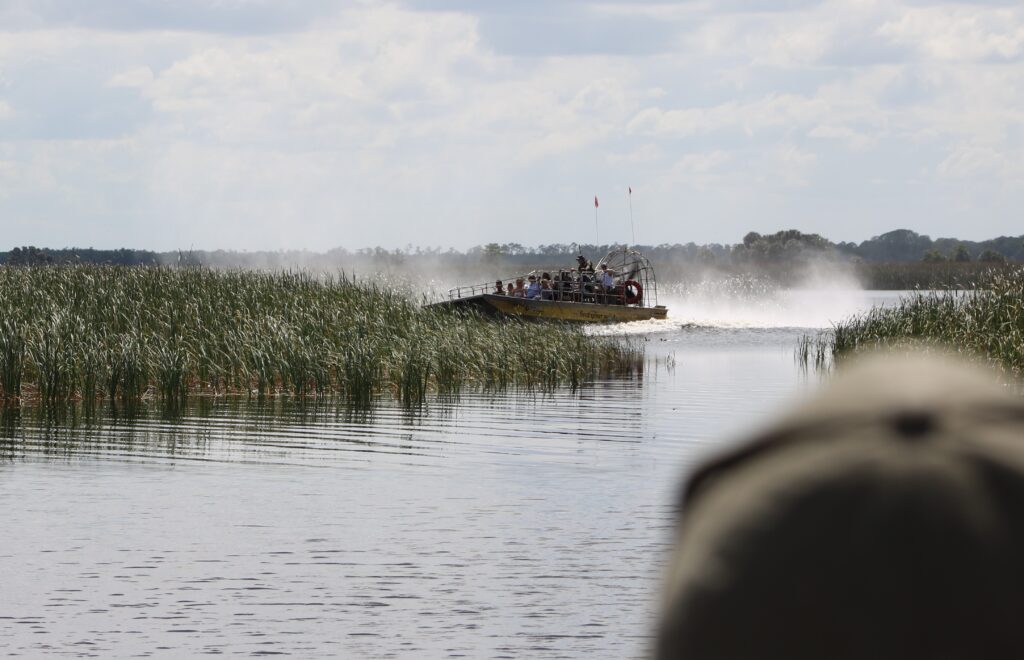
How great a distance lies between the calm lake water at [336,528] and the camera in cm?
1012

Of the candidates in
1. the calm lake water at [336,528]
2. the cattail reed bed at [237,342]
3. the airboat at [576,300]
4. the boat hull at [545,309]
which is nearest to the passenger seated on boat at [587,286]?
the airboat at [576,300]

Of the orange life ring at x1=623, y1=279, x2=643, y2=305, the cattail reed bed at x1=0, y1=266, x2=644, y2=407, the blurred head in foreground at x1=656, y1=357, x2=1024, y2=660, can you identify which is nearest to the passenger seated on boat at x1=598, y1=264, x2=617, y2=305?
the orange life ring at x1=623, y1=279, x2=643, y2=305

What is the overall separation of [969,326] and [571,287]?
2600 centimetres

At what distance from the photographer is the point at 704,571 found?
788 mm

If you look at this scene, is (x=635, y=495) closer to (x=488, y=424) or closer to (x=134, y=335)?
(x=488, y=424)

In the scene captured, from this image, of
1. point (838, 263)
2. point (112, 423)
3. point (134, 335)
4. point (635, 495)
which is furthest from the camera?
point (838, 263)

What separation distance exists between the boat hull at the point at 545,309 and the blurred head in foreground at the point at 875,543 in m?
41.6

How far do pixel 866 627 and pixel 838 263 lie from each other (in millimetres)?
130577

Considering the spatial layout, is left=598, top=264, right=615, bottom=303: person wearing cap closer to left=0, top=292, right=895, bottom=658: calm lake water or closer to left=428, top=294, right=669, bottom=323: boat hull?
left=428, top=294, right=669, bottom=323: boat hull

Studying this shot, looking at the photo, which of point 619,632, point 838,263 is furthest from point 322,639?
point 838,263

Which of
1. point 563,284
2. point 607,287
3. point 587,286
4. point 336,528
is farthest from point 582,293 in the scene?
point 336,528

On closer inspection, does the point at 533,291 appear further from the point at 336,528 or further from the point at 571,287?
the point at 336,528

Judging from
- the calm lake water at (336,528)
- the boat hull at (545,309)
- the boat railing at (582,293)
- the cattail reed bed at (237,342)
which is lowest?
the calm lake water at (336,528)

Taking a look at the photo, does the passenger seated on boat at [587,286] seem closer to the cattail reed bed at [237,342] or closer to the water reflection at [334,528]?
the cattail reed bed at [237,342]
